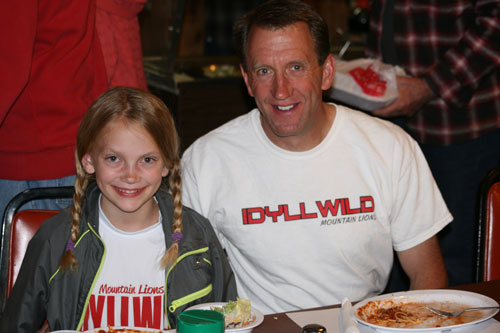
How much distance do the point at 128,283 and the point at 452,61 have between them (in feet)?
5.92

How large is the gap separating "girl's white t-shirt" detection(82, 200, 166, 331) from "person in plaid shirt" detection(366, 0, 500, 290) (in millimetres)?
1394

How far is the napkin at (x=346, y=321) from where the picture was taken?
4.92 ft

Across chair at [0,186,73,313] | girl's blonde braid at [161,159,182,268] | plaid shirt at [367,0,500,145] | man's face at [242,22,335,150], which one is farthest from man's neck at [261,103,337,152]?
plaid shirt at [367,0,500,145]

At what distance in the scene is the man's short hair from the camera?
2.16m

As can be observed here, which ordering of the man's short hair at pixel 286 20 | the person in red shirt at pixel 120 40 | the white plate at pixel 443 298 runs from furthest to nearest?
the person in red shirt at pixel 120 40, the man's short hair at pixel 286 20, the white plate at pixel 443 298

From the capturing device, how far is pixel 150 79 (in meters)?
4.53

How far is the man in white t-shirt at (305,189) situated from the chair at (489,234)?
12cm

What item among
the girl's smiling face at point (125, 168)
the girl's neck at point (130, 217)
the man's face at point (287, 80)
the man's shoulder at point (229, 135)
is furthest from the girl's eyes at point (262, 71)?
the girl's neck at point (130, 217)

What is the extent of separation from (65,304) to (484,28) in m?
2.10

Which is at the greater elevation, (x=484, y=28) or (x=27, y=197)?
(x=484, y=28)

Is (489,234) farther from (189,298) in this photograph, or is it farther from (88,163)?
(88,163)

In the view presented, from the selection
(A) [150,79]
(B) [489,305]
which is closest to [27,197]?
(B) [489,305]

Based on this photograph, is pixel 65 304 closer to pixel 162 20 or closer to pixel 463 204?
pixel 463 204

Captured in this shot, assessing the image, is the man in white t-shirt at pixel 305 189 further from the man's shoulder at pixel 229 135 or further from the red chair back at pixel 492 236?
the red chair back at pixel 492 236
